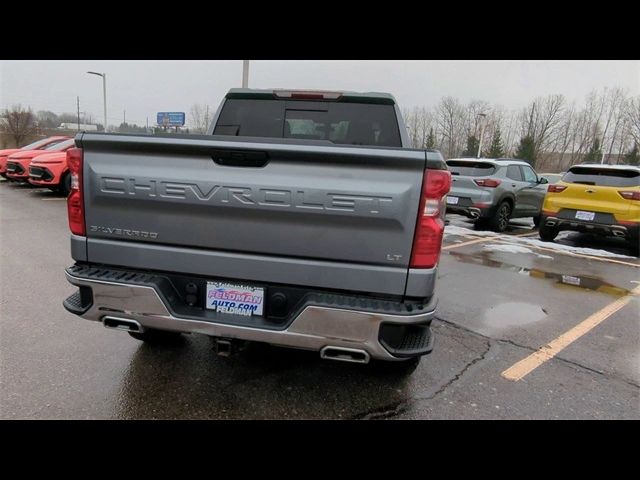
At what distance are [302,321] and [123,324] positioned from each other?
1.12m

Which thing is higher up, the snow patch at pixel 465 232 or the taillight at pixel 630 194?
the taillight at pixel 630 194

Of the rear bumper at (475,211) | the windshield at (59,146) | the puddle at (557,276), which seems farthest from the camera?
the windshield at (59,146)

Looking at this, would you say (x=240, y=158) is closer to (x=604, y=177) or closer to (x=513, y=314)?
(x=513, y=314)

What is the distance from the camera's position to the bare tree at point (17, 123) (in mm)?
29750

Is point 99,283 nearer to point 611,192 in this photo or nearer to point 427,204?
point 427,204

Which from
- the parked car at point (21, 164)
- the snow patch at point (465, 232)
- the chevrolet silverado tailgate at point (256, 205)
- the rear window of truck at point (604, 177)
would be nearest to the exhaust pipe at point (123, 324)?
the chevrolet silverado tailgate at point (256, 205)

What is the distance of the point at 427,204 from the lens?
87.8 inches

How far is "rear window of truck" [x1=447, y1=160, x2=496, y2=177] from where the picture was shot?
33.3 feet

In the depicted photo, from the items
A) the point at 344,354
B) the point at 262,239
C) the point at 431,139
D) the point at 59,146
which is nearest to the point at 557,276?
the point at 344,354

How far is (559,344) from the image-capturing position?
3996 mm

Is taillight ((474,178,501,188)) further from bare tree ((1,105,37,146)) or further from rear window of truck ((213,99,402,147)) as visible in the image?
bare tree ((1,105,37,146))

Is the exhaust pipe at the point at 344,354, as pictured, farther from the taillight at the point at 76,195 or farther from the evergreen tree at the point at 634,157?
the evergreen tree at the point at 634,157

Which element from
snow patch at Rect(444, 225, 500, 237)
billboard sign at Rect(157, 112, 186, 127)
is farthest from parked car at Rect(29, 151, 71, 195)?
billboard sign at Rect(157, 112, 186, 127)
